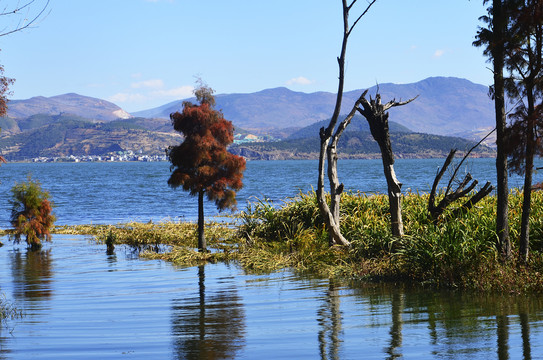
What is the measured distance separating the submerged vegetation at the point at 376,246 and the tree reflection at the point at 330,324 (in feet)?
6.72

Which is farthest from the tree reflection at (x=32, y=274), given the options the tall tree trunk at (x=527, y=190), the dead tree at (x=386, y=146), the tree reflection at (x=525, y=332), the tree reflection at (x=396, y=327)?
the tall tree trunk at (x=527, y=190)

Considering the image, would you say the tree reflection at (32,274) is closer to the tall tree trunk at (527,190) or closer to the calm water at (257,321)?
the calm water at (257,321)

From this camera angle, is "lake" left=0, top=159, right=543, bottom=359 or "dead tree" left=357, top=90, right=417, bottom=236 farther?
"dead tree" left=357, top=90, right=417, bottom=236

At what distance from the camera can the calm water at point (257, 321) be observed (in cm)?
830

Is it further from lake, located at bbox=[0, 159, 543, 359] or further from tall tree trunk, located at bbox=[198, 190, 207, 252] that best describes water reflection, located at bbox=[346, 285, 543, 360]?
tall tree trunk, located at bbox=[198, 190, 207, 252]

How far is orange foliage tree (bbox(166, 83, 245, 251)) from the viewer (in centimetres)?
1991

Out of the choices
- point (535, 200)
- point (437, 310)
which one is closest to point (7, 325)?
point (437, 310)

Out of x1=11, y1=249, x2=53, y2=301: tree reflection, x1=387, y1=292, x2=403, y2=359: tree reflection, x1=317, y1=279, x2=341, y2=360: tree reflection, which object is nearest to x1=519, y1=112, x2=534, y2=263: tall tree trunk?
x1=387, y1=292, x2=403, y2=359: tree reflection

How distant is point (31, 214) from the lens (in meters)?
24.8

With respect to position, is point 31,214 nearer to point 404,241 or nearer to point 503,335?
point 404,241

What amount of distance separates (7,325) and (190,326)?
2.97 m

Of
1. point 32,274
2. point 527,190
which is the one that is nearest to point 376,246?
point 527,190

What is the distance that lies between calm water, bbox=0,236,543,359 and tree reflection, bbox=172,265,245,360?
0.02m

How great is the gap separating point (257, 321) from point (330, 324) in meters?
1.24
